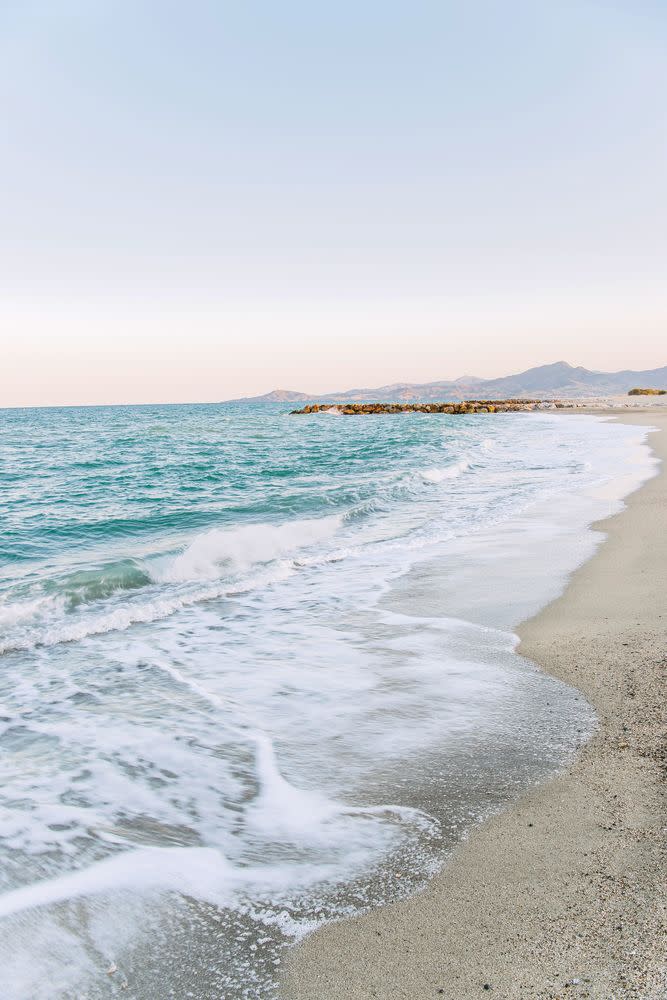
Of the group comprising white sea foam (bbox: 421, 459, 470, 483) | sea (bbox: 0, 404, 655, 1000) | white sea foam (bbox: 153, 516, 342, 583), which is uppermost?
white sea foam (bbox: 421, 459, 470, 483)

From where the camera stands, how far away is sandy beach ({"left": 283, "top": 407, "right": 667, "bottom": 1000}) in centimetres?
220

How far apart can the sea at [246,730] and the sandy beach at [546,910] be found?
136mm

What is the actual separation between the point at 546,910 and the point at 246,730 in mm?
2444

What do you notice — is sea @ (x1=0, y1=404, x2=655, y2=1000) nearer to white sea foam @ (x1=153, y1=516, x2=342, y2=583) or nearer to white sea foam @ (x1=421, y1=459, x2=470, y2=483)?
white sea foam @ (x1=153, y1=516, x2=342, y2=583)

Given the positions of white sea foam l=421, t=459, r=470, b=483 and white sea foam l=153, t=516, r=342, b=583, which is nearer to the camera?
white sea foam l=153, t=516, r=342, b=583

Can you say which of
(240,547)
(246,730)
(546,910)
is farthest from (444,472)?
(546,910)

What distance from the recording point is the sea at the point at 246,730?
2631mm

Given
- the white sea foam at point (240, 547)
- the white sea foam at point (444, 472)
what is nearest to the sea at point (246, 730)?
the white sea foam at point (240, 547)

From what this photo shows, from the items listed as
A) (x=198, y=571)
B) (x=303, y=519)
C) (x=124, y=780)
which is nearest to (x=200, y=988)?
(x=124, y=780)

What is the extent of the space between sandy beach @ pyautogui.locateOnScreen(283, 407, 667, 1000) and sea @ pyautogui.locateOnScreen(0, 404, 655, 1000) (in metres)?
0.14

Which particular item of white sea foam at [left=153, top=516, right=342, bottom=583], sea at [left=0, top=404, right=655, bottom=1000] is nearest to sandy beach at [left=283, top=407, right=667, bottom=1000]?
sea at [left=0, top=404, right=655, bottom=1000]

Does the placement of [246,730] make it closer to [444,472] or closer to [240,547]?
[240,547]

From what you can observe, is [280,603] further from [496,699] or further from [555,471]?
[555,471]

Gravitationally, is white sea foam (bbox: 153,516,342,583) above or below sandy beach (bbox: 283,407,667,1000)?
above
